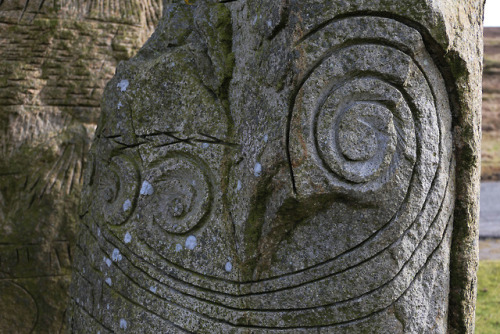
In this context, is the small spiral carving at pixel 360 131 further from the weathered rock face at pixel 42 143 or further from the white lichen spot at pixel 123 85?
the weathered rock face at pixel 42 143

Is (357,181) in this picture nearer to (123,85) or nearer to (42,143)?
(123,85)

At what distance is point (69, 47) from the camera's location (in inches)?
157

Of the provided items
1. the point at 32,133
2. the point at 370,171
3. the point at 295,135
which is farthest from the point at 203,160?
the point at 32,133

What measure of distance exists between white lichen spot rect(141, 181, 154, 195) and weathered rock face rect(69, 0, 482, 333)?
1 centimetres

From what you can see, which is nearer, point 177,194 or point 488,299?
point 177,194

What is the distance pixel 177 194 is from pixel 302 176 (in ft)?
1.87

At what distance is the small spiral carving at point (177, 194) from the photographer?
2283 millimetres

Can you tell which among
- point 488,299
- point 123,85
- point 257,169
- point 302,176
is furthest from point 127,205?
point 488,299

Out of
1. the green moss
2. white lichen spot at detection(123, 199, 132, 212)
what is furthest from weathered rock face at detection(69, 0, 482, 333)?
the green moss

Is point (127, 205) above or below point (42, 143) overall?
below

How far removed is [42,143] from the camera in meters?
3.92

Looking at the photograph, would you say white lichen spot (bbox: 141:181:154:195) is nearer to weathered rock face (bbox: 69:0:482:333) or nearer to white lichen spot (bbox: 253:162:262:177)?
weathered rock face (bbox: 69:0:482:333)

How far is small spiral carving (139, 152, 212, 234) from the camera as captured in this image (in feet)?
7.49

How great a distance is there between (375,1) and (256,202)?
804mm
